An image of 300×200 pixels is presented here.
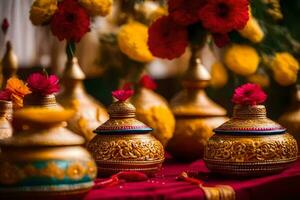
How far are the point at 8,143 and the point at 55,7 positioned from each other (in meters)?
0.57

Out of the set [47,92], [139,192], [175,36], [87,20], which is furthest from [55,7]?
[139,192]

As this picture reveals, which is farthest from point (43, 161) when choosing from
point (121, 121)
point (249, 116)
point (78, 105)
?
point (78, 105)

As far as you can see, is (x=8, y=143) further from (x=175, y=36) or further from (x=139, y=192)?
(x=175, y=36)

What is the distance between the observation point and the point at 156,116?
148 centimetres

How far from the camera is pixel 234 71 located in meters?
1.71

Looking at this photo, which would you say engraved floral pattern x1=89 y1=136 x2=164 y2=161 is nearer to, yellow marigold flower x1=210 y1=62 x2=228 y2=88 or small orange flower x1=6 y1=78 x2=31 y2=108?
small orange flower x1=6 y1=78 x2=31 y2=108

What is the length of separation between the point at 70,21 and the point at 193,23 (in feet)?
0.76

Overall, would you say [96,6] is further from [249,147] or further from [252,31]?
[249,147]

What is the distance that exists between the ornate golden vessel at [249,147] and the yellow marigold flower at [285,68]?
0.48m

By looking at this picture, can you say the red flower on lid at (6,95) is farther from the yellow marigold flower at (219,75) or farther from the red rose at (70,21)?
the yellow marigold flower at (219,75)

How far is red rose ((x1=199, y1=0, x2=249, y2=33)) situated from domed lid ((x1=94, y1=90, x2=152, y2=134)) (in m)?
0.29

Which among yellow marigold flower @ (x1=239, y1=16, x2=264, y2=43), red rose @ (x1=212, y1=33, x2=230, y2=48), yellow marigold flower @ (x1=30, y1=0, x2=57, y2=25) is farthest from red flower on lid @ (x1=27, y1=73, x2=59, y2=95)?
yellow marigold flower @ (x1=239, y1=16, x2=264, y2=43)

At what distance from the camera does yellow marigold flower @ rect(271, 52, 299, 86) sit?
5.46 ft

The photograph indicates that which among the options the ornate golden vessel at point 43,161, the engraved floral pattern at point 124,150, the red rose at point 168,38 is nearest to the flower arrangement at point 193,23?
the red rose at point 168,38
